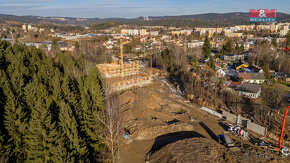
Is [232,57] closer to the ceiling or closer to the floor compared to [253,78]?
closer to the ceiling

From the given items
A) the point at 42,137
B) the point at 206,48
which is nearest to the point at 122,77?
the point at 42,137

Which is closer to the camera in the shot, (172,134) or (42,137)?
(42,137)

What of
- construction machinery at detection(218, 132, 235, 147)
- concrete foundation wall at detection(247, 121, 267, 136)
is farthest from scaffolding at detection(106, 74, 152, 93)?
concrete foundation wall at detection(247, 121, 267, 136)

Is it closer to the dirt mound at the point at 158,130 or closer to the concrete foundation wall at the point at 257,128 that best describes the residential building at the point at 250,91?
the concrete foundation wall at the point at 257,128

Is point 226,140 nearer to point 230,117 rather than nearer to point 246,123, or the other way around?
point 246,123

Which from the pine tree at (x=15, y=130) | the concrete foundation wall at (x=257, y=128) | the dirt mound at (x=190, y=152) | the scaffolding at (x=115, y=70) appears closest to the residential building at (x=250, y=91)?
the concrete foundation wall at (x=257, y=128)

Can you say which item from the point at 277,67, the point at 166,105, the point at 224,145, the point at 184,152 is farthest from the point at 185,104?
the point at 277,67

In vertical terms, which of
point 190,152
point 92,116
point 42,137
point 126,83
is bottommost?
point 190,152
